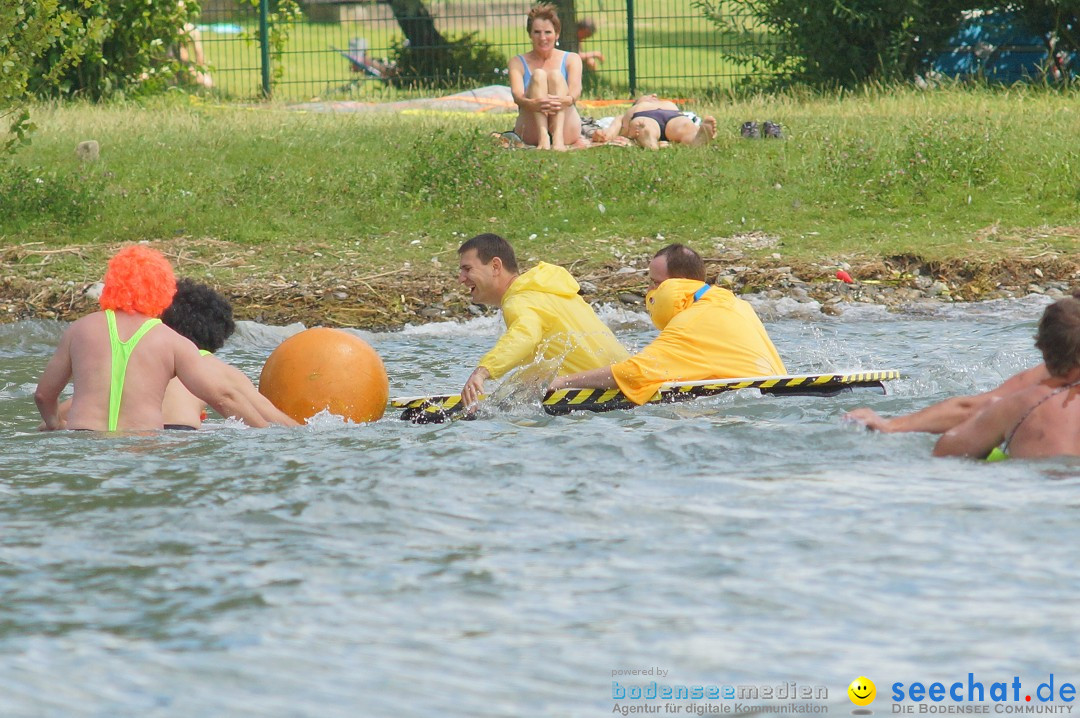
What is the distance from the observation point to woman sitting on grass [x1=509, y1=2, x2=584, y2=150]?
15430mm

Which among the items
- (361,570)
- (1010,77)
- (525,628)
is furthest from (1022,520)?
(1010,77)

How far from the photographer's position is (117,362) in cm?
693

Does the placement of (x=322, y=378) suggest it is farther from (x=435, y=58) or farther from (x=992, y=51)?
(x=435, y=58)

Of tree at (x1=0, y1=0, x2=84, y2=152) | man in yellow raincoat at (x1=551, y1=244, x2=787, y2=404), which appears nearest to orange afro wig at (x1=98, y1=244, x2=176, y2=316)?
man in yellow raincoat at (x1=551, y1=244, x2=787, y2=404)

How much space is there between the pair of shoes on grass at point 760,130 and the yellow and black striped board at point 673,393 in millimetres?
7980

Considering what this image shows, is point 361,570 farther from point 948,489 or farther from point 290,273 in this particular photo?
point 290,273

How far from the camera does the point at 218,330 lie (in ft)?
24.6

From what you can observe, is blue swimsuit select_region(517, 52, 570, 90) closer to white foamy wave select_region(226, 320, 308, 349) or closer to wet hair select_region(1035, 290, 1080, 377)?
white foamy wave select_region(226, 320, 308, 349)

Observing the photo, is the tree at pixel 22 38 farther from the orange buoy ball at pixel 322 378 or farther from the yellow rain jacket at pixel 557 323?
the yellow rain jacket at pixel 557 323

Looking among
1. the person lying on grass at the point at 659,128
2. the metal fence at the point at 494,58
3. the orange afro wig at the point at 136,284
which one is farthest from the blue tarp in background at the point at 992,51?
the orange afro wig at the point at 136,284

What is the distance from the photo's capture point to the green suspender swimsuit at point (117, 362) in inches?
272

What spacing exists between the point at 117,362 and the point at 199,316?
0.64 metres

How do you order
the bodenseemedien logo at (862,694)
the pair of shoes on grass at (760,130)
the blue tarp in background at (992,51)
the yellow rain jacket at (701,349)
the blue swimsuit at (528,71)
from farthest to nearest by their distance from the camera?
the blue tarp in background at (992,51) < the pair of shoes on grass at (760,130) < the blue swimsuit at (528,71) < the yellow rain jacket at (701,349) < the bodenseemedien logo at (862,694)

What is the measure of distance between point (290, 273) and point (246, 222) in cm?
152
